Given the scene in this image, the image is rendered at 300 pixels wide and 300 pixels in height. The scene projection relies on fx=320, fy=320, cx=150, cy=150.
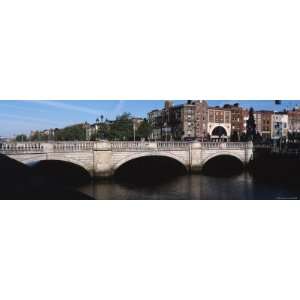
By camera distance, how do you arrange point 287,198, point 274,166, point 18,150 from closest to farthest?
1. point 287,198
2. point 18,150
3. point 274,166

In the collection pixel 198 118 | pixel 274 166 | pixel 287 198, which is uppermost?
pixel 198 118

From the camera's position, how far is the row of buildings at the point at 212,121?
20.5 feet

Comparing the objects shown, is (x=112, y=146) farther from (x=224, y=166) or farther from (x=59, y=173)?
(x=224, y=166)

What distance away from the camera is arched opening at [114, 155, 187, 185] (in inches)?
310

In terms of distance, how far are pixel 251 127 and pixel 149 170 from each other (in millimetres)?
2923

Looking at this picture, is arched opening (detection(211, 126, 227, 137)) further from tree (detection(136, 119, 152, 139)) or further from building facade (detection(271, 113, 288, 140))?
tree (detection(136, 119, 152, 139))

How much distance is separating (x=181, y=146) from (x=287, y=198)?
310 centimetres

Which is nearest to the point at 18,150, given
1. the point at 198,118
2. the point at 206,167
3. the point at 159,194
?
the point at 159,194

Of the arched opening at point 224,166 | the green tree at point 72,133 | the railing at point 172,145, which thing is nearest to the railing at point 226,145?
the arched opening at point 224,166

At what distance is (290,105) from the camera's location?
5949 millimetres

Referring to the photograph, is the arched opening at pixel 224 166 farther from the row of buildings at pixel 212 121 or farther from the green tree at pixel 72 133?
the green tree at pixel 72 133
